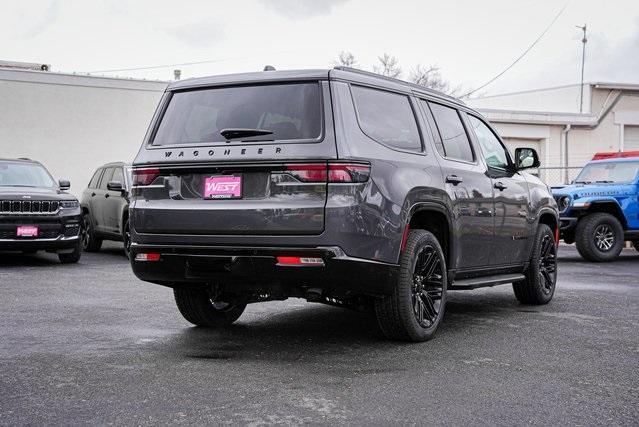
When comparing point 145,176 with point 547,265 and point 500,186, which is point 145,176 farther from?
point 547,265

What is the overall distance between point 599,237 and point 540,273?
652cm

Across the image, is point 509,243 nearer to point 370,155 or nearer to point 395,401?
point 370,155

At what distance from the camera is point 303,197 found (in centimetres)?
549

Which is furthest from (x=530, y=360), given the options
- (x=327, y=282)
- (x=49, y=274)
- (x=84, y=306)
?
(x=49, y=274)

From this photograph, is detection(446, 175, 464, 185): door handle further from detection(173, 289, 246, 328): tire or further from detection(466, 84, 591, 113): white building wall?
detection(466, 84, 591, 113): white building wall

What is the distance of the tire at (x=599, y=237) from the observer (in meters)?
14.4

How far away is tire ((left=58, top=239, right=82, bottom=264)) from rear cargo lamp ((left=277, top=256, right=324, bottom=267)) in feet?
29.1

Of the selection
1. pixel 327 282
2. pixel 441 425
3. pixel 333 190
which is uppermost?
pixel 333 190

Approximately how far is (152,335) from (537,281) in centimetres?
389

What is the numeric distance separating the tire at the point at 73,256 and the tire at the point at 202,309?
7.16 meters

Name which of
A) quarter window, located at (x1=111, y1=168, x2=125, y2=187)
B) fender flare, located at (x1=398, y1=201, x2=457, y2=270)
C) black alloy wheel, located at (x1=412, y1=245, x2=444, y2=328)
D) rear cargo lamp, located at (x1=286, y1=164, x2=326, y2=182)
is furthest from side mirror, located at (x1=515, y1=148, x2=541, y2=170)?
quarter window, located at (x1=111, y1=168, x2=125, y2=187)

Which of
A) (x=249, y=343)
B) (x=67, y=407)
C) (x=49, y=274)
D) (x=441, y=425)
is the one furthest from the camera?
(x=49, y=274)

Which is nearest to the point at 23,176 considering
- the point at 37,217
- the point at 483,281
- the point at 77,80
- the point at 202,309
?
the point at 37,217

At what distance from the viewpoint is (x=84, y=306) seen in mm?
8352
